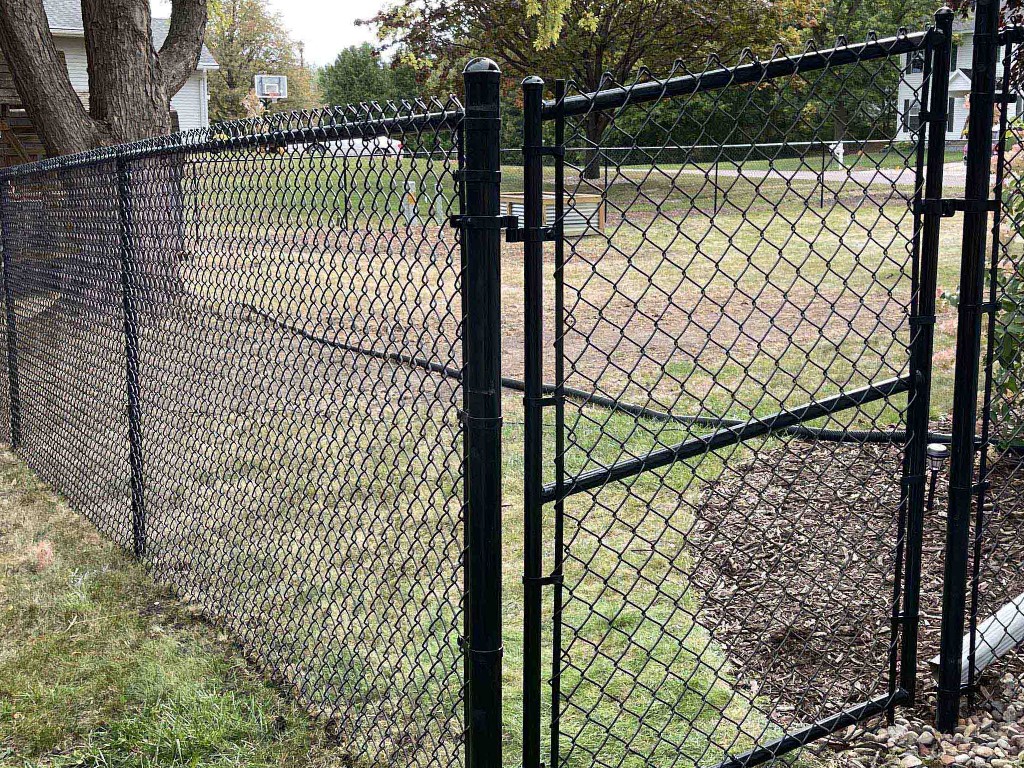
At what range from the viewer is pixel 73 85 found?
21.0m

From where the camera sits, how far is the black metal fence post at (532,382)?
203 cm

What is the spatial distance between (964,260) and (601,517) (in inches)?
102

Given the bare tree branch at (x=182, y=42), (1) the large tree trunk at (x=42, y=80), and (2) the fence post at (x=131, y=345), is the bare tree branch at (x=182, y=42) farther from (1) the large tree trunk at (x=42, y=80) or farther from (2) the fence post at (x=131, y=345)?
(2) the fence post at (x=131, y=345)

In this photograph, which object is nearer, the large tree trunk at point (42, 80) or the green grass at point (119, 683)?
the green grass at point (119, 683)

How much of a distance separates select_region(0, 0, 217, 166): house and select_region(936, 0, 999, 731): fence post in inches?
389

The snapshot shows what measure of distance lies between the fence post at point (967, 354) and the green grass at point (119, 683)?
1.86 metres

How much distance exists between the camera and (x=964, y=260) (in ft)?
8.59

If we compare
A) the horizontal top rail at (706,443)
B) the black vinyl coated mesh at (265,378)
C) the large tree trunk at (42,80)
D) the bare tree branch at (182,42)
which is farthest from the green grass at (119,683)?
the bare tree branch at (182,42)

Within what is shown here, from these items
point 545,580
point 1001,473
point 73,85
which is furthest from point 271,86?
point 545,580

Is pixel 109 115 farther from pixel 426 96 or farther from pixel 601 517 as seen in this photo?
pixel 426 96

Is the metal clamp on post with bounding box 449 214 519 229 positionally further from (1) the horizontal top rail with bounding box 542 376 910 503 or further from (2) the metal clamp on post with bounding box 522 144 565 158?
(1) the horizontal top rail with bounding box 542 376 910 503

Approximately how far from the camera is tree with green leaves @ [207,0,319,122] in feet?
150

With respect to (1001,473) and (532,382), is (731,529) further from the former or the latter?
(532,382)

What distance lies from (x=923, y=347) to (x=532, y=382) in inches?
48.3
